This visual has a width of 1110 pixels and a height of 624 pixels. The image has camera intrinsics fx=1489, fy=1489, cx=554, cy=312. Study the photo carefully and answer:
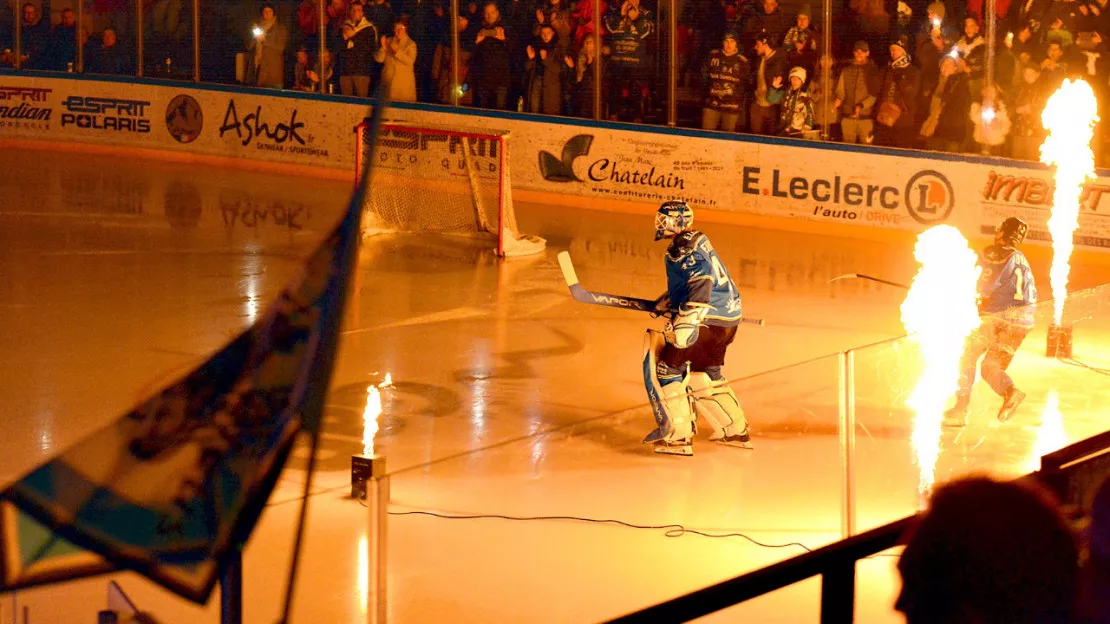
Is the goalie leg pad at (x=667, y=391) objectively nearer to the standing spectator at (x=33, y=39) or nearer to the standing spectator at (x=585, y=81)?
the standing spectator at (x=585, y=81)

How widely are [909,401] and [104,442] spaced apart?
172 inches

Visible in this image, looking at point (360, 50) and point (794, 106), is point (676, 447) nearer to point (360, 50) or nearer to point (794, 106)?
point (794, 106)

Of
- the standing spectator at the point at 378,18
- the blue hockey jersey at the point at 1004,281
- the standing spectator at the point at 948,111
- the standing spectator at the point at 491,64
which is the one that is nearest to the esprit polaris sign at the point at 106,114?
the standing spectator at the point at 378,18

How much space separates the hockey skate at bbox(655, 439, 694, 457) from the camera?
8375mm

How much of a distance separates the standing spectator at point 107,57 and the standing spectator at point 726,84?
9.81m

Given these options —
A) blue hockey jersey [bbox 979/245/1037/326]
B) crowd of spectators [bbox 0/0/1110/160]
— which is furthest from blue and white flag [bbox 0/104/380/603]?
crowd of spectators [bbox 0/0/1110/160]

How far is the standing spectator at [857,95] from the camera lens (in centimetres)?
1595

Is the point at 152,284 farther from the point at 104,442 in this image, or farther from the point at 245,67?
the point at 104,442

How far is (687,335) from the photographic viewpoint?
845 cm

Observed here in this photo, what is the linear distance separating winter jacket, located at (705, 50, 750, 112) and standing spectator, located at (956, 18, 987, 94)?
266 centimetres

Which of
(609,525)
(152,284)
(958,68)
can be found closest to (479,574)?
(609,525)

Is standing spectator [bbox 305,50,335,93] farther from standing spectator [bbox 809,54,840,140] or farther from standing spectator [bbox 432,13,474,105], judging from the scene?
standing spectator [bbox 809,54,840,140]

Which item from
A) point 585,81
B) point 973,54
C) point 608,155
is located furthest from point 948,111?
point 585,81

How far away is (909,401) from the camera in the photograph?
6668 millimetres
